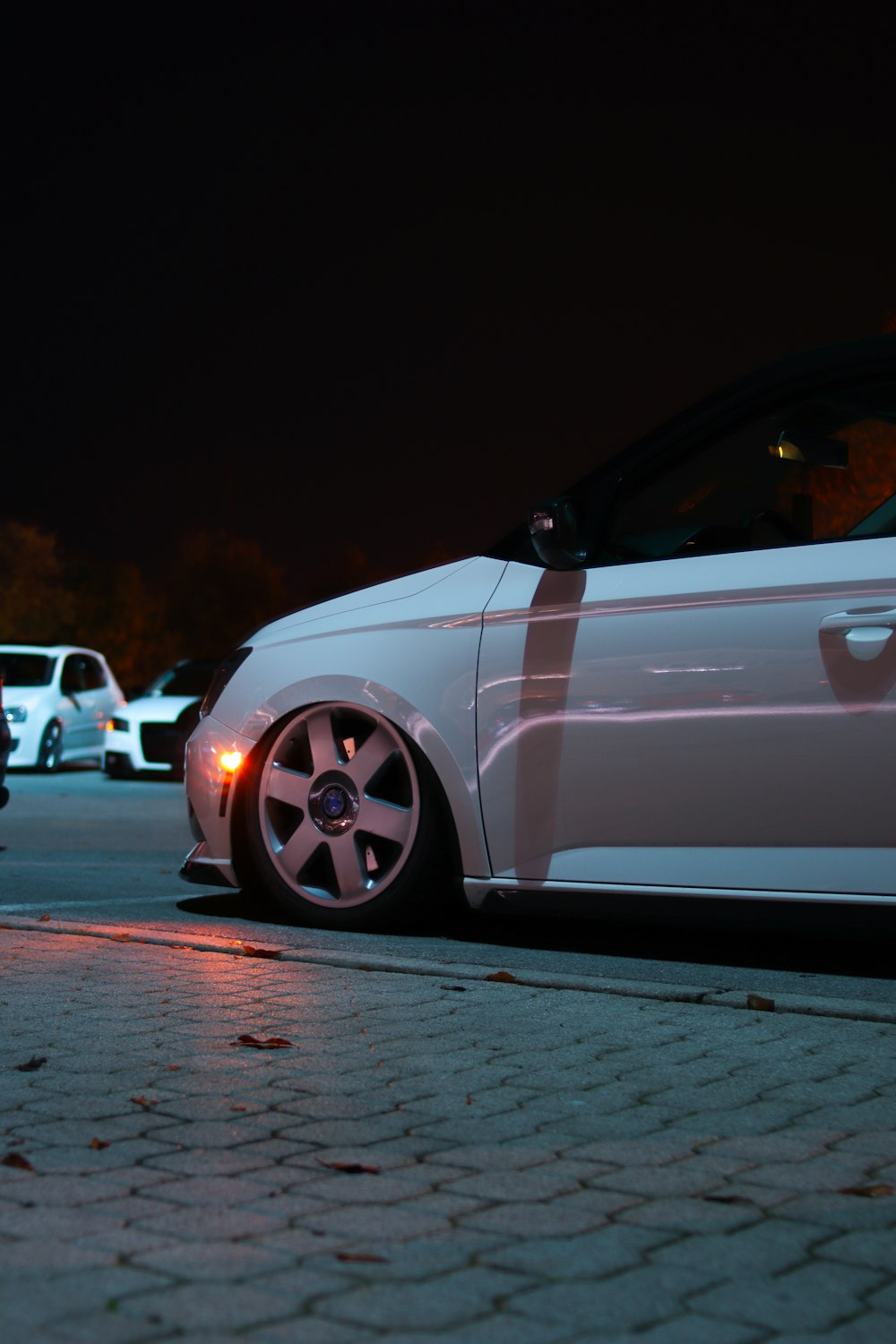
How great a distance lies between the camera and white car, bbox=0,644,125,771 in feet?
69.3

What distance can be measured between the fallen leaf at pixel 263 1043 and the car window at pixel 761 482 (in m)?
2.01

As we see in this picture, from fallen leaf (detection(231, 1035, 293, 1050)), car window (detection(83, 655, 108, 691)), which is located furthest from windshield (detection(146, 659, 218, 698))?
fallen leaf (detection(231, 1035, 293, 1050))

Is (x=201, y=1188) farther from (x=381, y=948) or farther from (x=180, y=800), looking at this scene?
(x=180, y=800)

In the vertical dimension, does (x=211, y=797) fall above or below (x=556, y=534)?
below

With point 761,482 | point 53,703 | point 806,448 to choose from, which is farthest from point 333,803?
point 53,703

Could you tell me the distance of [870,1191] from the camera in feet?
10.3

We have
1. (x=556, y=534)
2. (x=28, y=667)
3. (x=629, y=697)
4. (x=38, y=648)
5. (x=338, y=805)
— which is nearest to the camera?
(x=629, y=697)

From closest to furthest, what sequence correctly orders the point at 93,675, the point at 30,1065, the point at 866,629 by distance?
the point at 30,1065
the point at 866,629
the point at 93,675

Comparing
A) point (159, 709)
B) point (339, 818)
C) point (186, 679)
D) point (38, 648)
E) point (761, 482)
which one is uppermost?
point (38, 648)

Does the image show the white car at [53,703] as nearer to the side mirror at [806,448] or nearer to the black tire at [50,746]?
the black tire at [50,746]

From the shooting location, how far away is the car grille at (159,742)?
20.4 m

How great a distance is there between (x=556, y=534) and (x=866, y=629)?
40.5 inches

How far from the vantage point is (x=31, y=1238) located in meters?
2.85

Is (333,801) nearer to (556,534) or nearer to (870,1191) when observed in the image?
(556,534)
